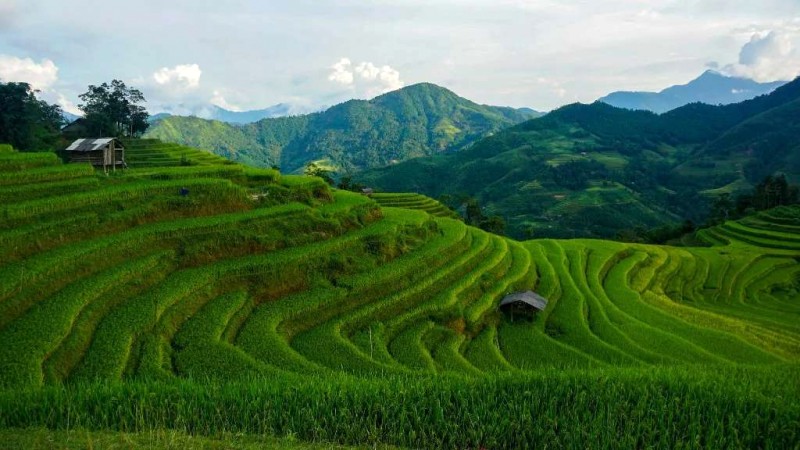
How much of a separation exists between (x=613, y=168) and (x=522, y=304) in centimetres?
13130

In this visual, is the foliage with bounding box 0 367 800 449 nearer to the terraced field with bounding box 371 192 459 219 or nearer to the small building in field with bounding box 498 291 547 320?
the small building in field with bounding box 498 291 547 320

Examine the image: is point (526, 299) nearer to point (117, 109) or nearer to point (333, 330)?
point (333, 330)

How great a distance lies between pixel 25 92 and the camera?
1540 inches

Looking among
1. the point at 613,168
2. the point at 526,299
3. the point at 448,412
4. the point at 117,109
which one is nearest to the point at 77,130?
the point at 117,109

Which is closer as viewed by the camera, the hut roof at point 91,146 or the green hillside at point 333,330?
the green hillside at point 333,330

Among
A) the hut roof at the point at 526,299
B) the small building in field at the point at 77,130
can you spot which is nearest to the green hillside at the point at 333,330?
the hut roof at the point at 526,299

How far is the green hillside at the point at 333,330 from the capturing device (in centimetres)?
772

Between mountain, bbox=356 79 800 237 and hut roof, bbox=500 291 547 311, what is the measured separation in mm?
70847

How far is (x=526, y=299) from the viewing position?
2219 centimetres

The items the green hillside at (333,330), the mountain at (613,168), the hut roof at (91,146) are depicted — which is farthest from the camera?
the mountain at (613,168)

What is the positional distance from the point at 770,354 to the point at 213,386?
21.3 meters

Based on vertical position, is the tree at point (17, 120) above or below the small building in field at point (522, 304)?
above

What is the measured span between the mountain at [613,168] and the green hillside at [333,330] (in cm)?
6938

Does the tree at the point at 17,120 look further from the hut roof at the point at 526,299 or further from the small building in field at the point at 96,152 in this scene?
the hut roof at the point at 526,299
